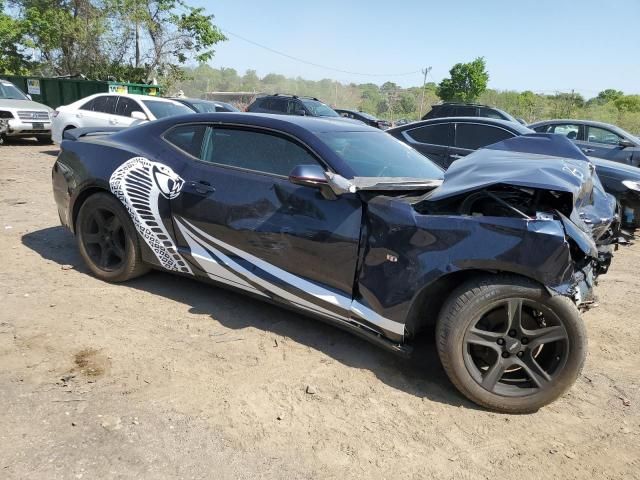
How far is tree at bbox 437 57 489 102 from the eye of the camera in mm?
40250

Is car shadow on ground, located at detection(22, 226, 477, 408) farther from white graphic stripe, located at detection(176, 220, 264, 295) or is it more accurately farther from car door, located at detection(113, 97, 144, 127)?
car door, located at detection(113, 97, 144, 127)

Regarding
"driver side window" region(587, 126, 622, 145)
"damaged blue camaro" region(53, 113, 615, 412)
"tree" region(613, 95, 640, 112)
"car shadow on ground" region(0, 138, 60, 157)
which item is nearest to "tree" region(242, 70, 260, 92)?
"tree" region(613, 95, 640, 112)

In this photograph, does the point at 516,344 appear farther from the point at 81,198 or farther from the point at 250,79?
the point at 250,79

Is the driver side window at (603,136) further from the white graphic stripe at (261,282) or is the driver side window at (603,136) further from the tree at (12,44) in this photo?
the tree at (12,44)

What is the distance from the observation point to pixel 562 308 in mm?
2688

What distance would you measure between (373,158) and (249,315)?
58.8 inches

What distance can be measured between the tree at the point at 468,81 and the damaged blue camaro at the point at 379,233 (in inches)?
1541

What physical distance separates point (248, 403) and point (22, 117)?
44.2 ft

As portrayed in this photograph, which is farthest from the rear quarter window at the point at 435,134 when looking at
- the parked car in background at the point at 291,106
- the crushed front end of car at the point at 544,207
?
the parked car in background at the point at 291,106

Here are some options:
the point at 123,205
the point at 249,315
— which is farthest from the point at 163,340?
the point at 123,205

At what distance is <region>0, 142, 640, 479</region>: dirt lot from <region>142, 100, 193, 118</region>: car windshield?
7.15m

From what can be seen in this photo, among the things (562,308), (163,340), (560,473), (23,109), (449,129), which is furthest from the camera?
(23,109)

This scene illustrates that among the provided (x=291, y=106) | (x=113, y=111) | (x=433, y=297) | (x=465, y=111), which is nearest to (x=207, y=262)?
(x=433, y=297)

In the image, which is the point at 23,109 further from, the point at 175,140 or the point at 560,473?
the point at 560,473
